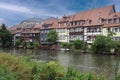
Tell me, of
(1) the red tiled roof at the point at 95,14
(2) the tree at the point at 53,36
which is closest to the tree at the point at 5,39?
(2) the tree at the point at 53,36

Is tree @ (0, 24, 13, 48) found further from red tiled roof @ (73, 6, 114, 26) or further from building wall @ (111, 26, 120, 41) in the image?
building wall @ (111, 26, 120, 41)

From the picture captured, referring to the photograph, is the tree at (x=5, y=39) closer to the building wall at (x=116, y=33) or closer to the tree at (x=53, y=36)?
the tree at (x=53, y=36)

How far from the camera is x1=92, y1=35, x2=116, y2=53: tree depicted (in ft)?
169

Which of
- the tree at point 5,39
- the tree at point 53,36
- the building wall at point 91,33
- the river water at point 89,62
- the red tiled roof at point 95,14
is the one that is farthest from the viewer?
the tree at point 5,39

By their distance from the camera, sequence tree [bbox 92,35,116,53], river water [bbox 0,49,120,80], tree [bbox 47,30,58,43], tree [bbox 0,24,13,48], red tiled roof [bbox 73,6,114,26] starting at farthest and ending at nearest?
tree [bbox 0,24,13,48] → tree [bbox 47,30,58,43] → red tiled roof [bbox 73,6,114,26] → tree [bbox 92,35,116,53] → river water [bbox 0,49,120,80]

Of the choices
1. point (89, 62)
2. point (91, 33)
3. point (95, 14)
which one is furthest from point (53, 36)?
point (89, 62)

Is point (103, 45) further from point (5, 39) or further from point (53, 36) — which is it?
point (5, 39)

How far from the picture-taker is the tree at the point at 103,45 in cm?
5138

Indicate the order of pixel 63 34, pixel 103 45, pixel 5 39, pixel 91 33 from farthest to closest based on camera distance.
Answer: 1. pixel 5 39
2. pixel 63 34
3. pixel 91 33
4. pixel 103 45

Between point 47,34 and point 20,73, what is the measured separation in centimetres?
7188

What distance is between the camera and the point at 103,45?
52.3 meters

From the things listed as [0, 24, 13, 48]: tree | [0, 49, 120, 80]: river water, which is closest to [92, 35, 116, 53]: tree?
[0, 49, 120, 80]: river water

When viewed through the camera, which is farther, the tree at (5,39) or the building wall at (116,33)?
the tree at (5,39)

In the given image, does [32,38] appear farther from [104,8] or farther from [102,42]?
[102,42]
